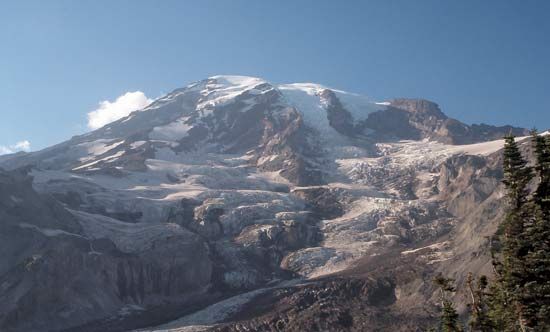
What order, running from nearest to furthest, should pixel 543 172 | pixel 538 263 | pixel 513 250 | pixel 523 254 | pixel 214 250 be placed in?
pixel 538 263
pixel 513 250
pixel 523 254
pixel 543 172
pixel 214 250

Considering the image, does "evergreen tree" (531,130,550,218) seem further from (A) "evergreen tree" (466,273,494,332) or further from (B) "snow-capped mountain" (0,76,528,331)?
(B) "snow-capped mountain" (0,76,528,331)

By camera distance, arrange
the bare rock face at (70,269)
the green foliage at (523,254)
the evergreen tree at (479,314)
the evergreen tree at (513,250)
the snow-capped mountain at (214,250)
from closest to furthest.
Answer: the green foliage at (523,254)
the evergreen tree at (513,250)
the evergreen tree at (479,314)
the snow-capped mountain at (214,250)
the bare rock face at (70,269)

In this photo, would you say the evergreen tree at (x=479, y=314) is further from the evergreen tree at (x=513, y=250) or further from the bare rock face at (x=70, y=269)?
the bare rock face at (x=70, y=269)

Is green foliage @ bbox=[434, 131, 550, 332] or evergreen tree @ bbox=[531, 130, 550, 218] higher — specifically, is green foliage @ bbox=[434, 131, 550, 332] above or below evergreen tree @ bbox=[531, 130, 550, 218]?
below

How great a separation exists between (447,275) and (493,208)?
32846 millimetres

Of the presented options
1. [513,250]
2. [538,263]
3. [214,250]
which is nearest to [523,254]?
[513,250]

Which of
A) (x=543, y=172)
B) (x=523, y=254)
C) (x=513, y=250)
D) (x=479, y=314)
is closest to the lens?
(x=479, y=314)

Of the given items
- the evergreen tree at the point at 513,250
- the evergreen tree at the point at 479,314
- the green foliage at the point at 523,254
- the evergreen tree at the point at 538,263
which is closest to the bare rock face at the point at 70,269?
the evergreen tree at the point at 479,314

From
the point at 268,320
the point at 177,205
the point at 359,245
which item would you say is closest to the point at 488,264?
the point at 268,320

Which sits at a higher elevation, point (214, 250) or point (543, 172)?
point (543, 172)

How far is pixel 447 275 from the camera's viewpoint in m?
112

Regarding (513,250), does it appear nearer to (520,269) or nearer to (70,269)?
(520,269)

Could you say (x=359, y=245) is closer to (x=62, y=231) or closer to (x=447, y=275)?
(x=447, y=275)

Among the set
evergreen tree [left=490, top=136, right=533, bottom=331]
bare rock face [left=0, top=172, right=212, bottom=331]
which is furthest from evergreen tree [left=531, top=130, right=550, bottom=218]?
bare rock face [left=0, top=172, right=212, bottom=331]
